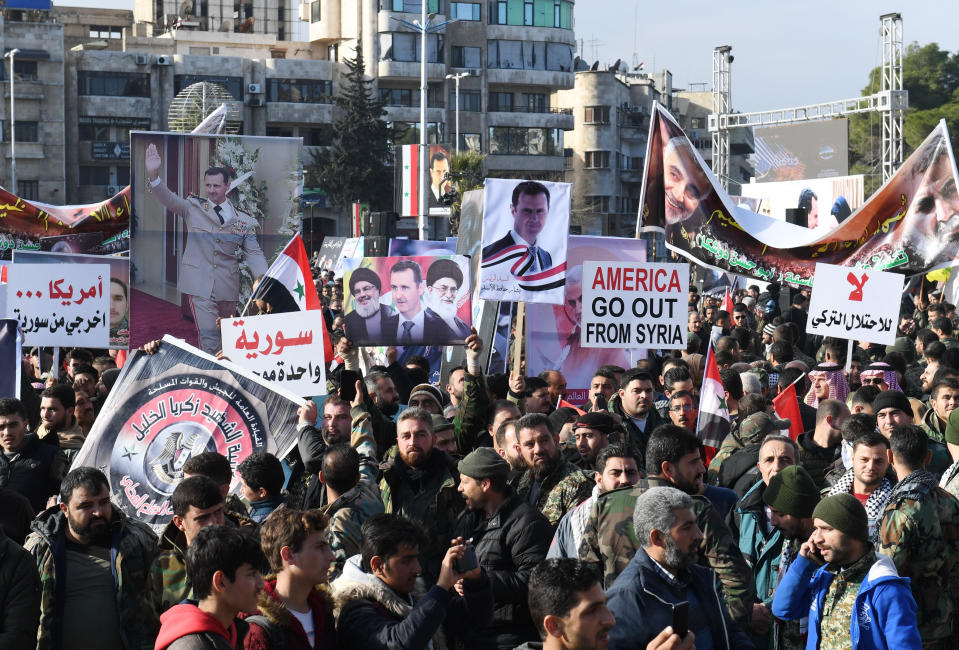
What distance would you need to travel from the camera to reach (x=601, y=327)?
11.9 meters

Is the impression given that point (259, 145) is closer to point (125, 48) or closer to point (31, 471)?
point (31, 471)

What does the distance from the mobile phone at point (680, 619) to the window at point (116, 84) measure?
214ft

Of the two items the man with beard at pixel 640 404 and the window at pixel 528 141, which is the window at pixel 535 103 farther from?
the man with beard at pixel 640 404

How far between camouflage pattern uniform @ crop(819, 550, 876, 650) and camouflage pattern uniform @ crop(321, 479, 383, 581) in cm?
192

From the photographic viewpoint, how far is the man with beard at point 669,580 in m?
4.57

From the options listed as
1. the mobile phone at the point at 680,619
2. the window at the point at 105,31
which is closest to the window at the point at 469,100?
the window at the point at 105,31

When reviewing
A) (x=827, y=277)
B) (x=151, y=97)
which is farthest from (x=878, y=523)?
(x=151, y=97)

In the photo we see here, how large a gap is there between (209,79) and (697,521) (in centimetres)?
6400

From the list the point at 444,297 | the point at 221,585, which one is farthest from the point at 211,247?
the point at 221,585

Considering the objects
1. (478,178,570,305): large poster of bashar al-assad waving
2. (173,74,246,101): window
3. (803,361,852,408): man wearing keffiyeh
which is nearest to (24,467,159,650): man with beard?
(803,361,852,408): man wearing keffiyeh

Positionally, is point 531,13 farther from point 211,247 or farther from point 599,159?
point 211,247

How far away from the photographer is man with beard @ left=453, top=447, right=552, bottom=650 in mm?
5645

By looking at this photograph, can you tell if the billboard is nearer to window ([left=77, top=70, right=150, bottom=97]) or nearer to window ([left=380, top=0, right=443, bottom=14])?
window ([left=380, top=0, right=443, bottom=14])

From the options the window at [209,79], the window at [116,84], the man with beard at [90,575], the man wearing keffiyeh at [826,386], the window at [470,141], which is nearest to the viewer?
the man with beard at [90,575]
